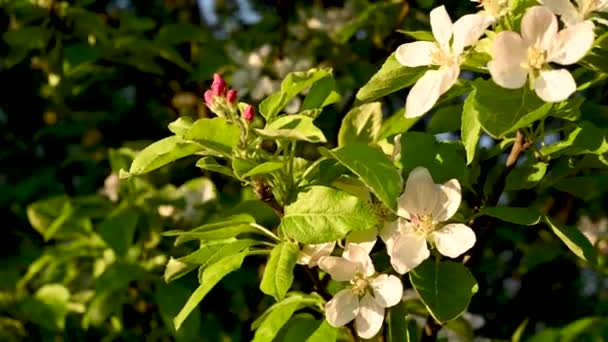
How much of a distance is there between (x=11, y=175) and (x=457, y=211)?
1819mm

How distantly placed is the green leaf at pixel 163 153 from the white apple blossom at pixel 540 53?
0.39m

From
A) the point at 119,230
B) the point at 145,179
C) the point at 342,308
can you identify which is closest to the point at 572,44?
the point at 342,308

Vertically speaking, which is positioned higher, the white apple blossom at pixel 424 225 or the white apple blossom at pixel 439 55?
the white apple blossom at pixel 439 55

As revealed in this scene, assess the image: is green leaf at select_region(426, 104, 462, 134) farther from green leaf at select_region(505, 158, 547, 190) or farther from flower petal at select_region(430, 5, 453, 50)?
flower petal at select_region(430, 5, 453, 50)

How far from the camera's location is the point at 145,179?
7.50ft

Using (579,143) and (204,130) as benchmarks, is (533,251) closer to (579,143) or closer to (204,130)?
(579,143)

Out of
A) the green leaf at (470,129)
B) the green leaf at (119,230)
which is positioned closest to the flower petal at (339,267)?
the green leaf at (470,129)

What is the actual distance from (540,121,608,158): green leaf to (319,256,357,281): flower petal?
1.03 feet

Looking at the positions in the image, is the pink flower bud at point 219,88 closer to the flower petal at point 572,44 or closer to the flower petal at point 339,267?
the flower petal at point 339,267

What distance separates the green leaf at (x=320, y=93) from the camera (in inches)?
55.3

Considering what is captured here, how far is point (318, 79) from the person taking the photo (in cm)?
141

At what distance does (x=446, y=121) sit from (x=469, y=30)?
0.38 m

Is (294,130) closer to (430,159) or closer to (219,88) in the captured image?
(219,88)

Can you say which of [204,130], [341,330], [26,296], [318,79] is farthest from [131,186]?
[204,130]
